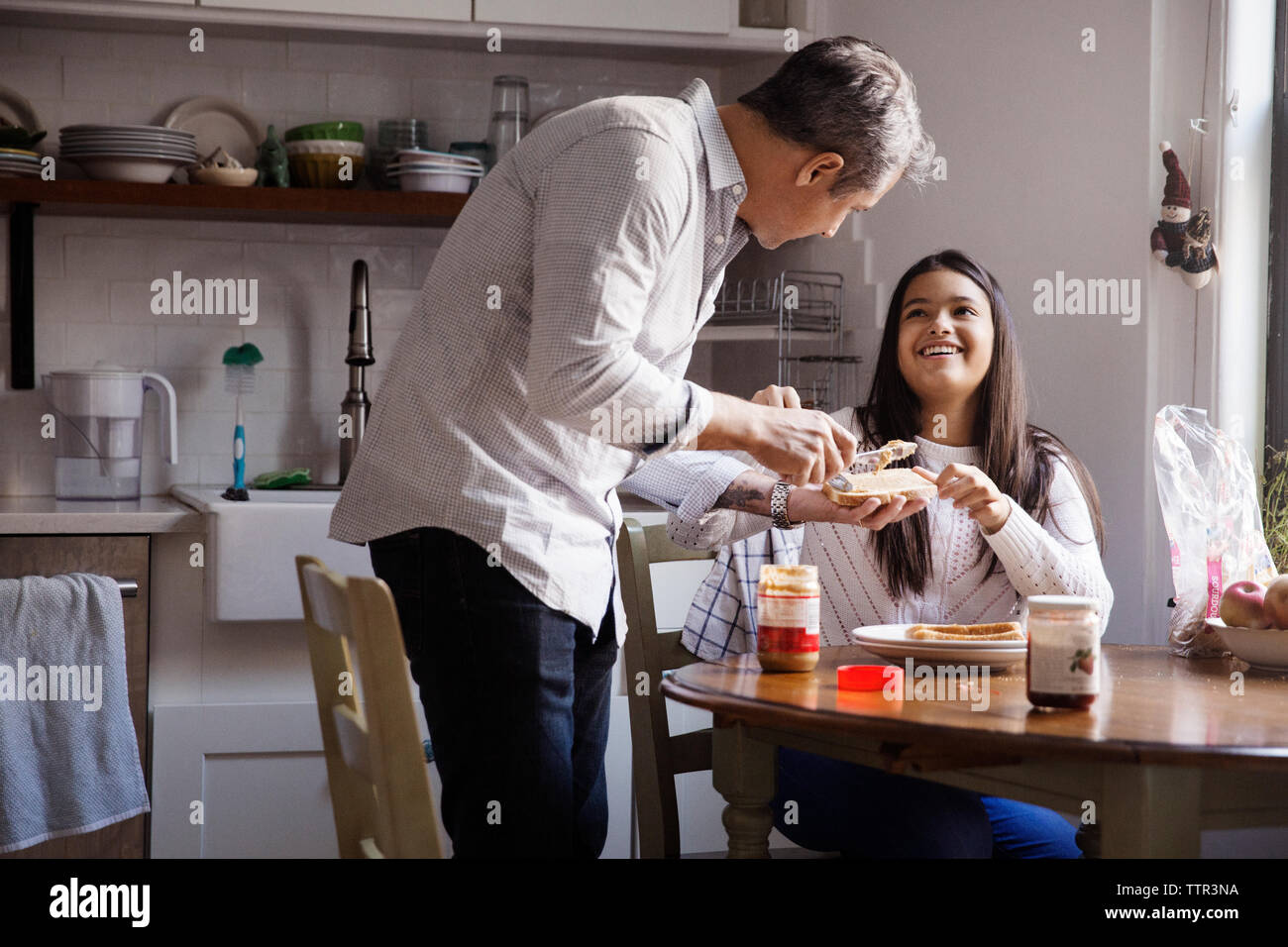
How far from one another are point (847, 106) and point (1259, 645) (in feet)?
2.64

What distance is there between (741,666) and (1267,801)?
596 millimetres

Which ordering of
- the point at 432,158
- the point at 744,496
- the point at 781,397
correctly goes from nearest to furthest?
the point at 781,397 < the point at 744,496 < the point at 432,158

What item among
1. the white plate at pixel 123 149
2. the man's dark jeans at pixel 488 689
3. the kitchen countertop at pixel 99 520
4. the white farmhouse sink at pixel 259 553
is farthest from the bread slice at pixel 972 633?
the white plate at pixel 123 149

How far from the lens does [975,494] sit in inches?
70.6

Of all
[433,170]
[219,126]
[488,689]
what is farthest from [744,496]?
[219,126]

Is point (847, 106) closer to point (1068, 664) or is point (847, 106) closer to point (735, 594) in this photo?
point (1068, 664)

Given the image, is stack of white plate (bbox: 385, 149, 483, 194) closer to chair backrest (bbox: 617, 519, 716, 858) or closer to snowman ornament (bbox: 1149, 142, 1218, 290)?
chair backrest (bbox: 617, 519, 716, 858)

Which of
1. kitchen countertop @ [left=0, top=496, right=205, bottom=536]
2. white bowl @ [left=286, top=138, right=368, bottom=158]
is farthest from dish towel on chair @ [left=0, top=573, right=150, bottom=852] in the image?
white bowl @ [left=286, top=138, right=368, bottom=158]

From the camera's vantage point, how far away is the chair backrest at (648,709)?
6.22ft

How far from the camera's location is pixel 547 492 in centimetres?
141

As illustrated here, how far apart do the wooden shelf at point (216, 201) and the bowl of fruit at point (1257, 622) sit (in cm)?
183

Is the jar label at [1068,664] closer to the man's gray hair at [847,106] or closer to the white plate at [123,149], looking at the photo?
the man's gray hair at [847,106]
